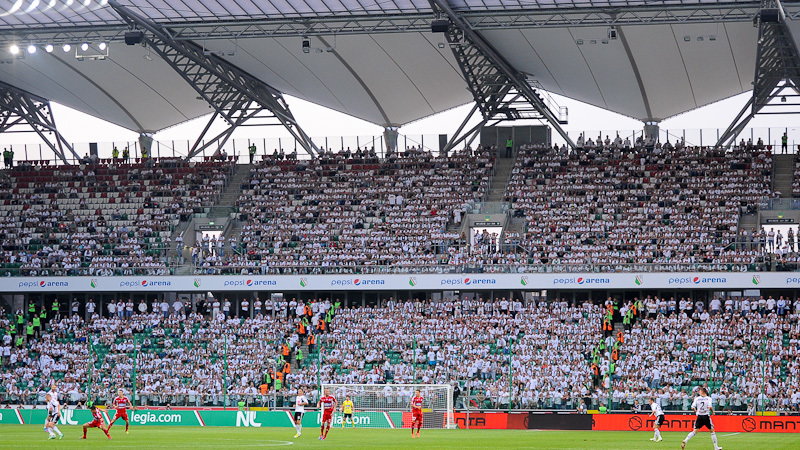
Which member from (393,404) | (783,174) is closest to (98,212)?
(393,404)

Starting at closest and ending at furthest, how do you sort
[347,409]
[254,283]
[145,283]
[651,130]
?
[347,409] → [254,283] → [145,283] → [651,130]

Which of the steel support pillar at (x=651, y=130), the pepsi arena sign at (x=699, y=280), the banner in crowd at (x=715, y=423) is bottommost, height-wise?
the banner in crowd at (x=715, y=423)

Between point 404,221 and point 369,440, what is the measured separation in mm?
30196

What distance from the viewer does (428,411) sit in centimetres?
4556

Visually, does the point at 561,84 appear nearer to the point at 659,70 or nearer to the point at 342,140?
the point at 659,70

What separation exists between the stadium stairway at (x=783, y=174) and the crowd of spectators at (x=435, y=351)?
333 inches

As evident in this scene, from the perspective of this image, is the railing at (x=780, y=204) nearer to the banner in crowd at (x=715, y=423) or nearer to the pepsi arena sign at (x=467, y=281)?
the pepsi arena sign at (x=467, y=281)

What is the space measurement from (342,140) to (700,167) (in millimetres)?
21159

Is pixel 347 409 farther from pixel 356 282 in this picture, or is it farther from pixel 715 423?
pixel 356 282

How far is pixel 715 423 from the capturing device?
4409cm

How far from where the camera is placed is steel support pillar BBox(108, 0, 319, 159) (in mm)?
63750

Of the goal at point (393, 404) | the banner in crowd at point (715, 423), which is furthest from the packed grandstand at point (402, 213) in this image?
the goal at point (393, 404)

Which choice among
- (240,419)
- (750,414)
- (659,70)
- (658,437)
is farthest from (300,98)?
(658,437)

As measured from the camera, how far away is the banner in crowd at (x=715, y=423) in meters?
43.0
